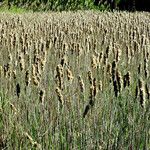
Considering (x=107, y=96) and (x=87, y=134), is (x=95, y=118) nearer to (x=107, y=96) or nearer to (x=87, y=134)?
(x=87, y=134)

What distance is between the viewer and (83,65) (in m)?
4.38

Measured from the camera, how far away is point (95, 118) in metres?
2.66

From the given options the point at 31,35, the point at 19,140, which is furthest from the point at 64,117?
the point at 31,35

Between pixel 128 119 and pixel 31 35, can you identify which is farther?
pixel 31 35

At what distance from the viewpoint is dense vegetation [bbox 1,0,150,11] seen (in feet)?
48.7

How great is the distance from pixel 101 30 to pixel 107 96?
358 centimetres

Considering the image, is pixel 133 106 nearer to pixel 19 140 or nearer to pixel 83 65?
pixel 19 140

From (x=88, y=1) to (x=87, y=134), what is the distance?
12.8 metres

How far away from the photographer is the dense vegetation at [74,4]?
14.8m

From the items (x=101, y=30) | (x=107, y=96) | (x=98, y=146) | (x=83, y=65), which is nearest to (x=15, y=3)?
(x=101, y=30)

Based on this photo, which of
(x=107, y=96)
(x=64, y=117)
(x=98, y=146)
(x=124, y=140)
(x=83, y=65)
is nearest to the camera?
(x=98, y=146)

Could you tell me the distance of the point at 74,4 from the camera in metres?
15.0

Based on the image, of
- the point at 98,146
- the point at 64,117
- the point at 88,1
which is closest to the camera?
the point at 98,146

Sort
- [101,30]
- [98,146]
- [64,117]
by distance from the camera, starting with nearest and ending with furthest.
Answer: [98,146] < [64,117] < [101,30]
